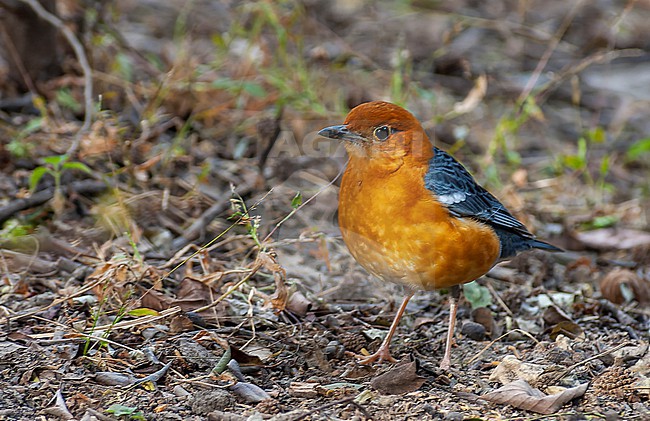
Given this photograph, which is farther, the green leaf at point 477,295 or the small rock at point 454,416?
the green leaf at point 477,295

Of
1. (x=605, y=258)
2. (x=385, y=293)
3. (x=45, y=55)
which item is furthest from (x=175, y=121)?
(x=605, y=258)

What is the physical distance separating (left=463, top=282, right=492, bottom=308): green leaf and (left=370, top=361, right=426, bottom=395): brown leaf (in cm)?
116

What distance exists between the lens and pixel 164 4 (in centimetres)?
941

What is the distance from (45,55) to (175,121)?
115 centimetres

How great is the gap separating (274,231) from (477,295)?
1366mm

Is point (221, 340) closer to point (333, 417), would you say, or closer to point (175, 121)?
point (333, 417)

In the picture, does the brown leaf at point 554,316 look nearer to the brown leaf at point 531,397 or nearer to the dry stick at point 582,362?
the dry stick at point 582,362

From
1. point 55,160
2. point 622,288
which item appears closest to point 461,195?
point 622,288

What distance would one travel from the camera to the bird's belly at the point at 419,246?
4.04m

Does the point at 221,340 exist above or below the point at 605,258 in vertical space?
above

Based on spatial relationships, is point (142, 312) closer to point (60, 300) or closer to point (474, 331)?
point (60, 300)

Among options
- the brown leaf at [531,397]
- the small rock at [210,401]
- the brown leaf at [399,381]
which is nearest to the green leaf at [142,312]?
the small rock at [210,401]

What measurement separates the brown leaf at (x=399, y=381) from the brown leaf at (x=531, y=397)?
318 mm

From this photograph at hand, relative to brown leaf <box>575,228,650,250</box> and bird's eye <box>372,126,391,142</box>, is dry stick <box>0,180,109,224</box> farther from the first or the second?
brown leaf <box>575,228,650,250</box>
